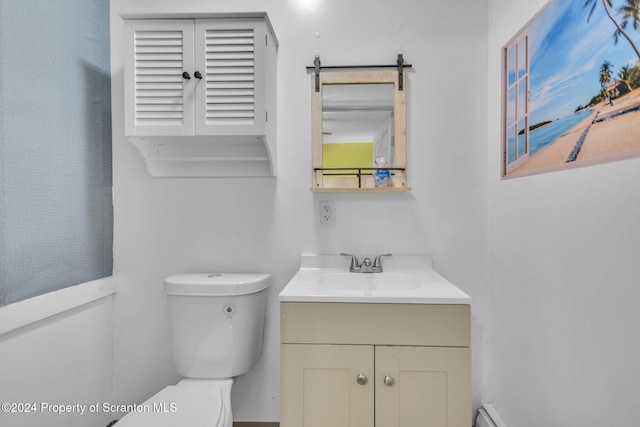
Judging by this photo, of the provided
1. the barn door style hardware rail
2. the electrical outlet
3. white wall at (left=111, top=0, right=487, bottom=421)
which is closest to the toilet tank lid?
white wall at (left=111, top=0, right=487, bottom=421)

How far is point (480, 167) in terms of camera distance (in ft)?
5.80

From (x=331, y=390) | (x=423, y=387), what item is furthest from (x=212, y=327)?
(x=423, y=387)

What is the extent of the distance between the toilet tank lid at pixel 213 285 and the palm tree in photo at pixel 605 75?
4.58ft

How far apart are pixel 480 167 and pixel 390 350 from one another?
3.37ft

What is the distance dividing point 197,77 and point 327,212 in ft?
2.77

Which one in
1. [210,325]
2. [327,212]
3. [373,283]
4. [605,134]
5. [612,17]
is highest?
[612,17]

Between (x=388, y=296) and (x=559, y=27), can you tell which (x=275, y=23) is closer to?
(x=559, y=27)

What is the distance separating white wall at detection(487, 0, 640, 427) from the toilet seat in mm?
1168

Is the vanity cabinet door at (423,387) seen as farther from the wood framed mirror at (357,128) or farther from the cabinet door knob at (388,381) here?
the wood framed mirror at (357,128)

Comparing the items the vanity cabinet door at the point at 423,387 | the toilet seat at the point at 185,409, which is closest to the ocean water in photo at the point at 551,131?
the vanity cabinet door at the point at 423,387

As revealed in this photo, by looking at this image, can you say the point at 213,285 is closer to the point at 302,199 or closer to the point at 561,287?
the point at 302,199

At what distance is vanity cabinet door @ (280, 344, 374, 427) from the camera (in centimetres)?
125

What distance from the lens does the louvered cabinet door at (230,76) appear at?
5.03 ft

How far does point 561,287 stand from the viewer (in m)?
1.20
